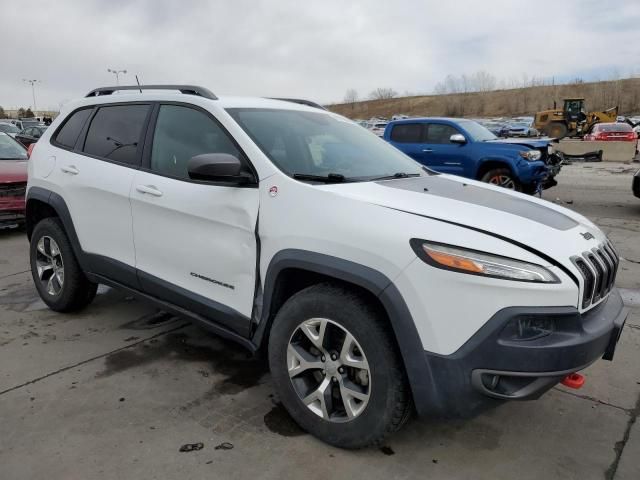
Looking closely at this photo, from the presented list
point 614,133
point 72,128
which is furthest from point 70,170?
point 614,133

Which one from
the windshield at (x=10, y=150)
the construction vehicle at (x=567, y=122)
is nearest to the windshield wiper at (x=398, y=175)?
the windshield at (x=10, y=150)

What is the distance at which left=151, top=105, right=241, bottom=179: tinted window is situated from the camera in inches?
125

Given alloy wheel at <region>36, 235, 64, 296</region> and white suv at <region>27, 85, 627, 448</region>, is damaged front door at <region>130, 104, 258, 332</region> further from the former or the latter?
alloy wheel at <region>36, 235, 64, 296</region>

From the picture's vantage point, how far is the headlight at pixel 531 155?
10234 mm

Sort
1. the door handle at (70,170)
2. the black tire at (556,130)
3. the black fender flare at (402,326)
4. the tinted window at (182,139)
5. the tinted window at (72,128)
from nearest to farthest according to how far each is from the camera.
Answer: the black fender flare at (402,326)
the tinted window at (182,139)
the door handle at (70,170)
the tinted window at (72,128)
the black tire at (556,130)

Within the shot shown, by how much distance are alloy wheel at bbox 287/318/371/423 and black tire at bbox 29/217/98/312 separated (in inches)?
95.1

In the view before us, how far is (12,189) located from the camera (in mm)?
7734

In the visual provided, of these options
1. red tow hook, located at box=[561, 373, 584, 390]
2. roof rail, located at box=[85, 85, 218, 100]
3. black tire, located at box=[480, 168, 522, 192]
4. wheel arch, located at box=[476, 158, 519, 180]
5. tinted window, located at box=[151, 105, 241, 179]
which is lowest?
red tow hook, located at box=[561, 373, 584, 390]

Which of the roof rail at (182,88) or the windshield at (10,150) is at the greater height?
the roof rail at (182,88)

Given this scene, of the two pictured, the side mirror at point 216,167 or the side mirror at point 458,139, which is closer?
the side mirror at point 216,167

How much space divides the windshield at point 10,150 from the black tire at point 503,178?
27.2 feet

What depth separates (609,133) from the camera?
75.2 ft

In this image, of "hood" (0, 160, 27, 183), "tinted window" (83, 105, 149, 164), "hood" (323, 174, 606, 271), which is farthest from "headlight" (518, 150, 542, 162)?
"hood" (0, 160, 27, 183)

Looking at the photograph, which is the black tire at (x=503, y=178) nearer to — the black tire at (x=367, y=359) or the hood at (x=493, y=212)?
the hood at (x=493, y=212)
